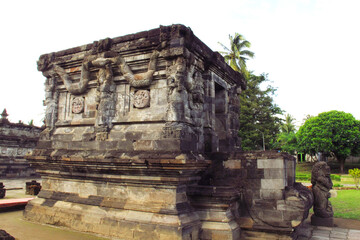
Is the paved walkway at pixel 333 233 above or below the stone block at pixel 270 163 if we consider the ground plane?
below

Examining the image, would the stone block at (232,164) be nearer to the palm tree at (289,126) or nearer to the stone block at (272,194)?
the stone block at (272,194)

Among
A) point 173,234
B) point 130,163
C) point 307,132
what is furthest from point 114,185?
point 307,132

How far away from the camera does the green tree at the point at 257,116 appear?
101 feet

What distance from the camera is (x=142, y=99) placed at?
6898 millimetres

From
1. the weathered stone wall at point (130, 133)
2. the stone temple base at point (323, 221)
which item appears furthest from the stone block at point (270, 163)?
the stone temple base at point (323, 221)

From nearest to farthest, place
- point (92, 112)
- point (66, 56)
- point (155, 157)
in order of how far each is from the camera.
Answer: point (155, 157) → point (92, 112) → point (66, 56)

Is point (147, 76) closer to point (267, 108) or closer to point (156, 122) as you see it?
point (156, 122)

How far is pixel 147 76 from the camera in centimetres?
677

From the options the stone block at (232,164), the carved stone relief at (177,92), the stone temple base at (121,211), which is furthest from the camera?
the stone block at (232,164)

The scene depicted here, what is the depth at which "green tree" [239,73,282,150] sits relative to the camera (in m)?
30.9

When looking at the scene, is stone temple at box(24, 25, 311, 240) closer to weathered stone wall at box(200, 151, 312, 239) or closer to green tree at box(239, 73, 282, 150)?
weathered stone wall at box(200, 151, 312, 239)

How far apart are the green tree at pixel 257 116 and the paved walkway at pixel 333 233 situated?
2210 centimetres

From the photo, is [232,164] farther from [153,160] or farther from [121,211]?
[121,211]

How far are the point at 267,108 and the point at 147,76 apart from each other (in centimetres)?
2766
